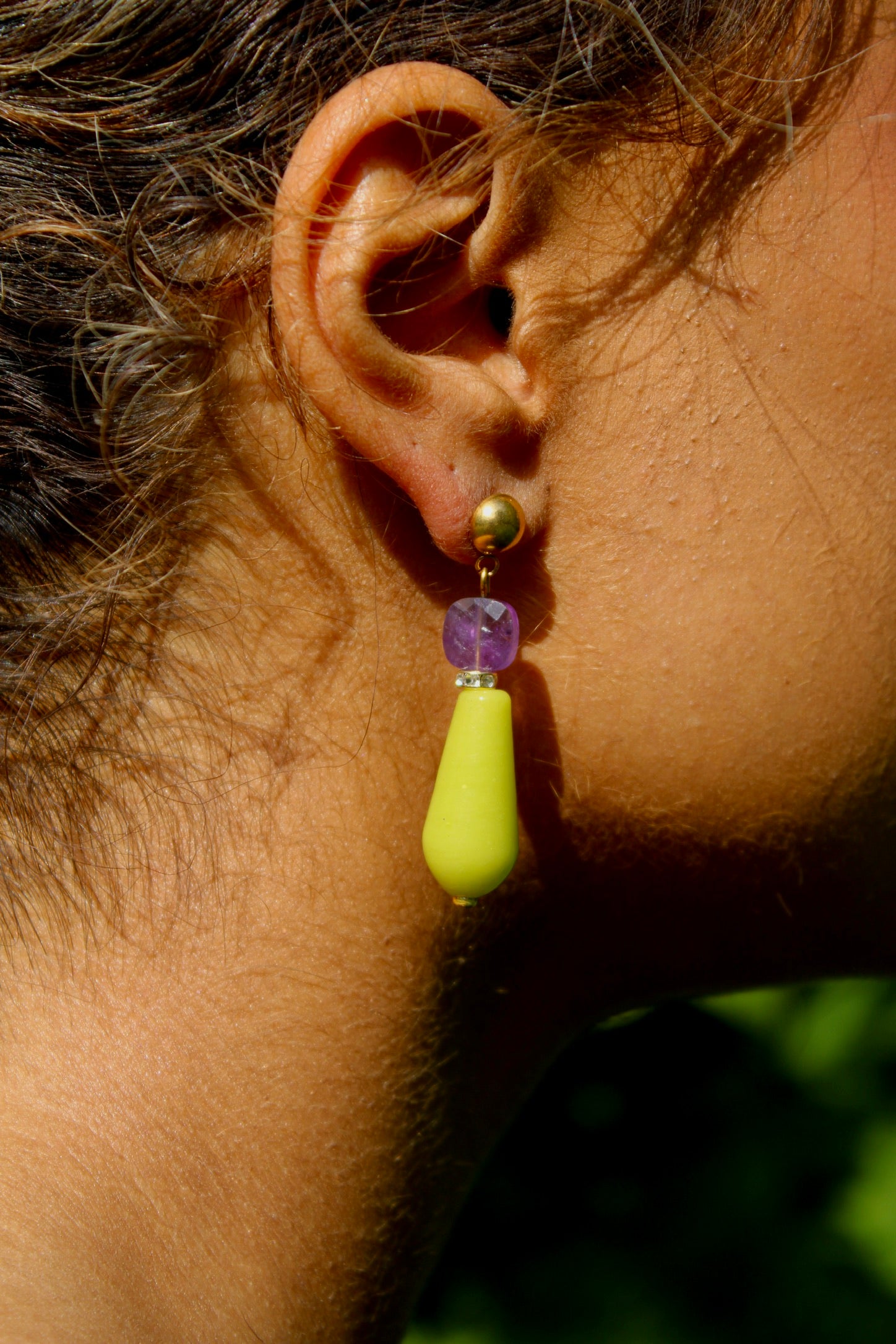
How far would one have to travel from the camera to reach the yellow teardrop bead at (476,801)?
0.76 meters

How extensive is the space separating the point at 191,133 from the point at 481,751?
20.3 inches

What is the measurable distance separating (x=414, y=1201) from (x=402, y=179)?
0.91 meters

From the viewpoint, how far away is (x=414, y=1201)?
97 centimetres

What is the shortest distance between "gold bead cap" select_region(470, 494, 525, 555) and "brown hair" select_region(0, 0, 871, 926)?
222mm

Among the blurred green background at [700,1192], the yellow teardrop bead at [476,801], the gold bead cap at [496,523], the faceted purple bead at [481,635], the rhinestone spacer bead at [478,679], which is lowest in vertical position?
the blurred green background at [700,1192]

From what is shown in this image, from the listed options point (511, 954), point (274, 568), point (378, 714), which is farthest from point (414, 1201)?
point (274, 568)

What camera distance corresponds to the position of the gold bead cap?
756 millimetres

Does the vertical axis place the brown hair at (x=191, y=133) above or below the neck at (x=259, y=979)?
above

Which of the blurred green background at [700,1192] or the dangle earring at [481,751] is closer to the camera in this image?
the dangle earring at [481,751]

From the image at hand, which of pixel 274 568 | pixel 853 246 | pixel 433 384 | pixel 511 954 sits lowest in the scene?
pixel 511 954

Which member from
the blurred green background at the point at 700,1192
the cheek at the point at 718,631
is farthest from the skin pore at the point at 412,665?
the blurred green background at the point at 700,1192

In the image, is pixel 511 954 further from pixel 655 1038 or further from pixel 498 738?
pixel 655 1038

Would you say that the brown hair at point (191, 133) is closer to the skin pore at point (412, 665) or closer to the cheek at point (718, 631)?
the skin pore at point (412, 665)

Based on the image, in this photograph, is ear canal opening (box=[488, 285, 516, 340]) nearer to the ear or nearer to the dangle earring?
the ear
